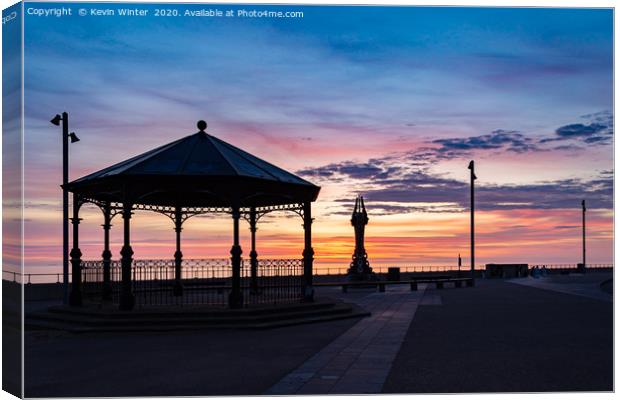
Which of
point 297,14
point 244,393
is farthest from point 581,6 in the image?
point 244,393

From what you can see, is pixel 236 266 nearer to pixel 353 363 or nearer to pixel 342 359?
pixel 342 359

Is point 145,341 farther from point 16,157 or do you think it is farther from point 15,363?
point 16,157

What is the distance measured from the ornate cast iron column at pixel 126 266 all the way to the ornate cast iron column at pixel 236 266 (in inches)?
113

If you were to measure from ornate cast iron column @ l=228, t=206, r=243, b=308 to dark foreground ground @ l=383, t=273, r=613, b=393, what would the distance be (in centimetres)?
508

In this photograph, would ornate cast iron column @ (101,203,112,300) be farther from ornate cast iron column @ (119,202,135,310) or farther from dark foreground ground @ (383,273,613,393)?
dark foreground ground @ (383,273,613,393)

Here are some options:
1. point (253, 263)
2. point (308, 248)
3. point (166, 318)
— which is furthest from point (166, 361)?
point (253, 263)

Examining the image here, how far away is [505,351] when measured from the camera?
14945 millimetres

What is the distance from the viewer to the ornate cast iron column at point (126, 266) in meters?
20.3

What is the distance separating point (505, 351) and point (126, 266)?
10934 millimetres

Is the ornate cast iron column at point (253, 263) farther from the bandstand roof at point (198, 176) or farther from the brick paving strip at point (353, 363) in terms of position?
the brick paving strip at point (353, 363)

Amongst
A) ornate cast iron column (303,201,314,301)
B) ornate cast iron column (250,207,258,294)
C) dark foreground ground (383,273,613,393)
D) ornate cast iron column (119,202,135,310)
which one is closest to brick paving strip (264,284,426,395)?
dark foreground ground (383,273,613,393)

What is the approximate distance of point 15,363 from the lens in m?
11.9

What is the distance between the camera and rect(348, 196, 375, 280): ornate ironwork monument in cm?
4266

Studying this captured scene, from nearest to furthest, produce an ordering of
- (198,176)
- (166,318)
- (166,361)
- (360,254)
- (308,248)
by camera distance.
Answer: (166,361), (166,318), (198,176), (308,248), (360,254)
